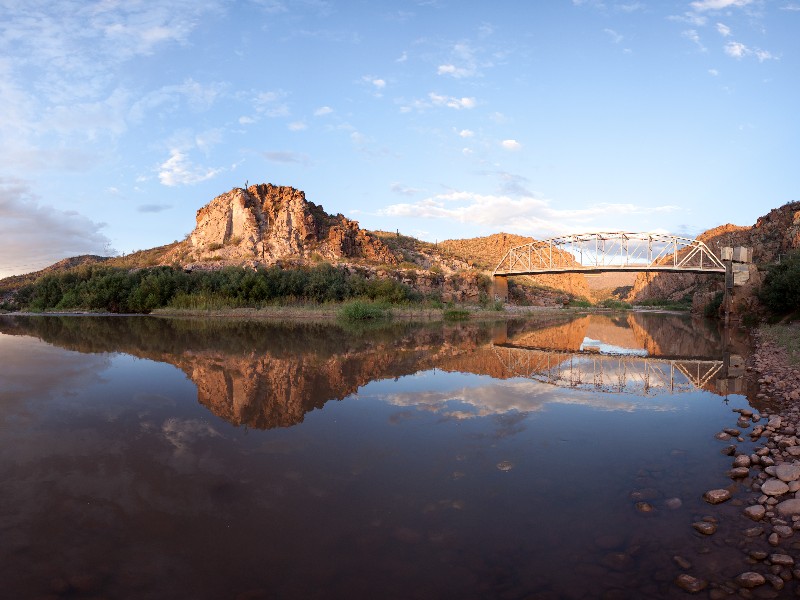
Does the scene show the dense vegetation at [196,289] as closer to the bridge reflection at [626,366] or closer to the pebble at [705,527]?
the bridge reflection at [626,366]

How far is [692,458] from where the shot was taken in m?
5.46

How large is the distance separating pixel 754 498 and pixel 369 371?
7.98 metres

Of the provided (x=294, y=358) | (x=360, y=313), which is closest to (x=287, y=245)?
(x=360, y=313)

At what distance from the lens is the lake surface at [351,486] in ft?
10.3

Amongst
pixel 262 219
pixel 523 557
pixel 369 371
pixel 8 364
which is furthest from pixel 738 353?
pixel 262 219

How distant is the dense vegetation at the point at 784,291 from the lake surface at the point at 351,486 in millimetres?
23272

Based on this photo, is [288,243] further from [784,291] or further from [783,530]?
[783,530]

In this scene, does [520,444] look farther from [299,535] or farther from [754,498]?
[299,535]

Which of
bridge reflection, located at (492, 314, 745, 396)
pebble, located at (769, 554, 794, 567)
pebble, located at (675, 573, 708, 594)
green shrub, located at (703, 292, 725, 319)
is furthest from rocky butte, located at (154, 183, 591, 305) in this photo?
pebble, located at (675, 573, 708, 594)

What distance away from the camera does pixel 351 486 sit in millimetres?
4551

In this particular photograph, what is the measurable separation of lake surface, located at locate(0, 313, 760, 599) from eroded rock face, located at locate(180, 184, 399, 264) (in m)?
52.0

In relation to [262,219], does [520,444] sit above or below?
below

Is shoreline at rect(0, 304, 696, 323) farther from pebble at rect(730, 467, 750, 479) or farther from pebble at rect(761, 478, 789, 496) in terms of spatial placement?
pebble at rect(761, 478, 789, 496)

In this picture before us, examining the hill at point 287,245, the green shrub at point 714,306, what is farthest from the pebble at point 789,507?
the green shrub at point 714,306
